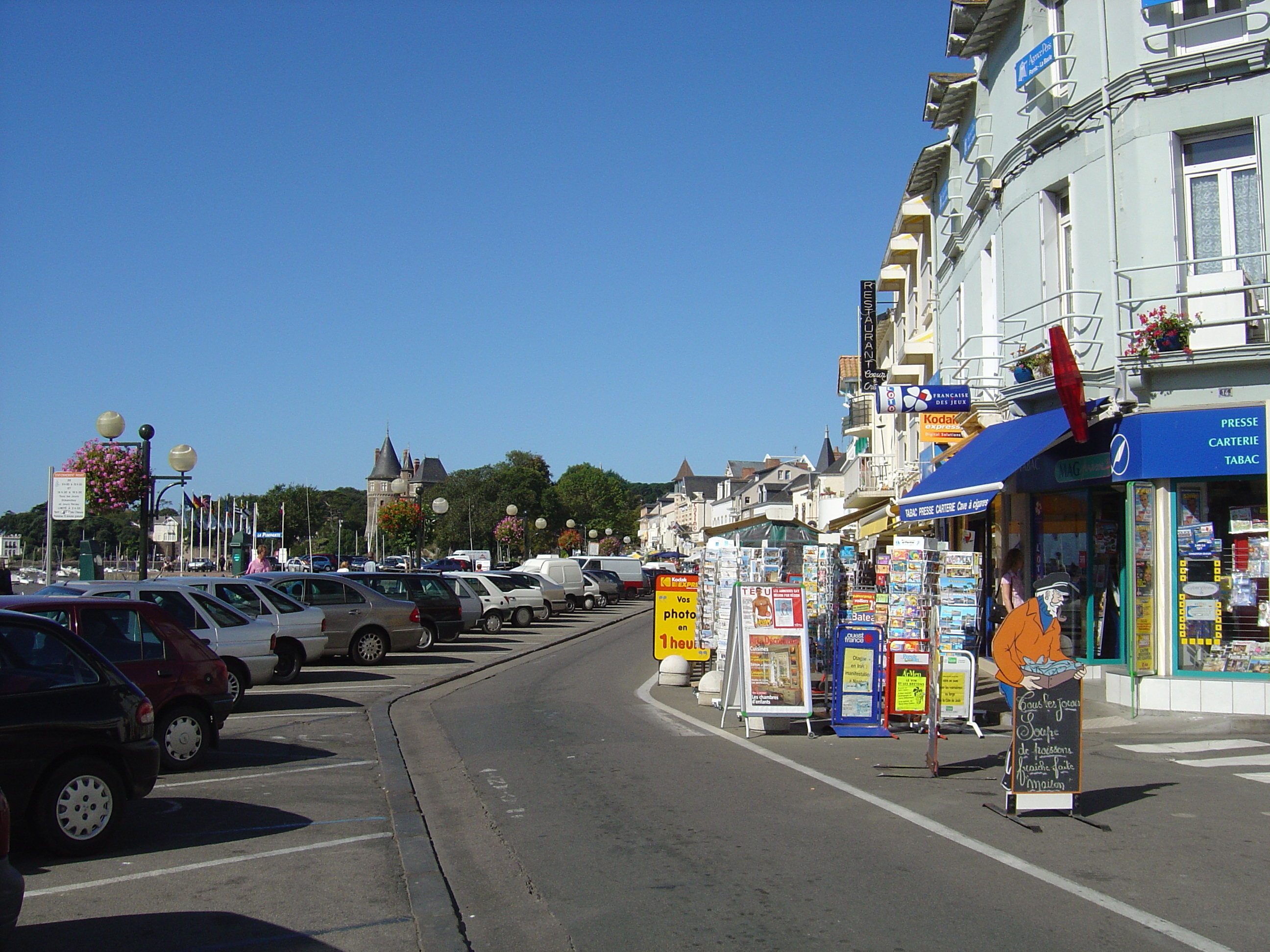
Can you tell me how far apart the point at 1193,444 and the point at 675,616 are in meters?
7.98

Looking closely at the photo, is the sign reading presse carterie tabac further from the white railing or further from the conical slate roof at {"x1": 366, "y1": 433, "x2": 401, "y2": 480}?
the conical slate roof at {"x1": 366, "y1": 433, "x2": 401, "y2": 480}

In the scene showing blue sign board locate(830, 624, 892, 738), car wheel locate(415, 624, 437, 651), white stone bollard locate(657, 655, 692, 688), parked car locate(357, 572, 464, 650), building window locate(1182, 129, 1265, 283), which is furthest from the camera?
parked car locate(357, 572, 464, 650)

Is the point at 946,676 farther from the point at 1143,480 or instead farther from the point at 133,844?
the point at 133,844

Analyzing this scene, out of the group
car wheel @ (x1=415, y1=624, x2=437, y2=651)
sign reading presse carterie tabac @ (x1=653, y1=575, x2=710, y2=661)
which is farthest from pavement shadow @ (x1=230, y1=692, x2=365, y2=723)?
car wheel @ (x1=415, y1=624, x2=437, y2=651)

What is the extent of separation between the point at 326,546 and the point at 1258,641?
139889 mm

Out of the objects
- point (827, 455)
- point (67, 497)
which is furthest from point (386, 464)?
point (67, 497)

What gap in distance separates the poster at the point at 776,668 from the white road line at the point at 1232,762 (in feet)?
12.1

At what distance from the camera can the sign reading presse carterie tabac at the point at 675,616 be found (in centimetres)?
1736

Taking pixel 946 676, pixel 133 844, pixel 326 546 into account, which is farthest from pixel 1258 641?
pixel 326 546

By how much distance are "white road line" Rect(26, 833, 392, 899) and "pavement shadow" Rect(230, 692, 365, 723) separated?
6.54 m

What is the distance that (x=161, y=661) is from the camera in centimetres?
943

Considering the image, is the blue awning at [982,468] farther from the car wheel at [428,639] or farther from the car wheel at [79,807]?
the car wheel at [79,807]

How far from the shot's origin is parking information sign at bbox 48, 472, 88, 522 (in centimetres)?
1844

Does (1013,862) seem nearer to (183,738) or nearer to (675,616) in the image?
(183,738)
